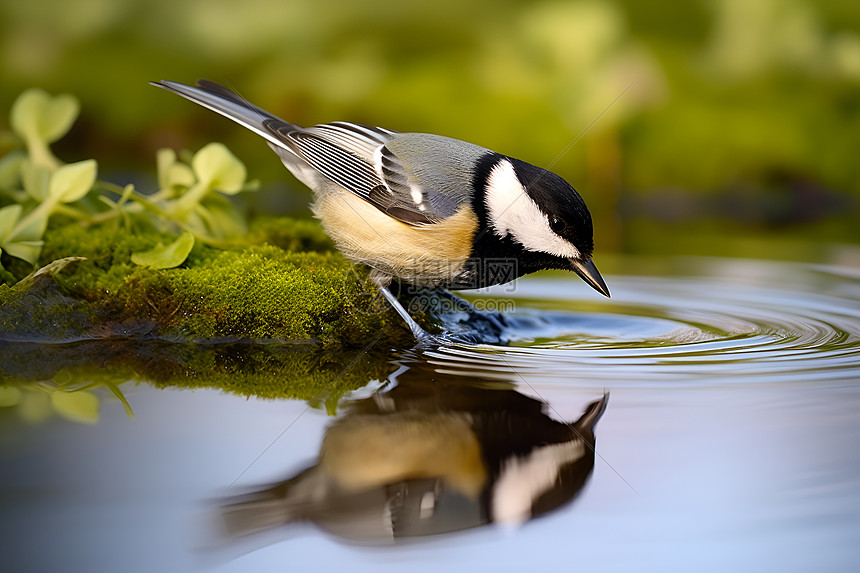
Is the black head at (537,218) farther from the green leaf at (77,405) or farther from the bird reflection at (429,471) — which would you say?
the green leaf at (77,405)

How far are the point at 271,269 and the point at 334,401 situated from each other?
115 centimetres

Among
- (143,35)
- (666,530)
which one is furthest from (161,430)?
(143,35)

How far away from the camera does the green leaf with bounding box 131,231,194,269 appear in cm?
337

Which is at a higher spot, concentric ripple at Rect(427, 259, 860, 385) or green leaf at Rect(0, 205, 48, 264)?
green leaf at Rect(0, 205, 48, 264)

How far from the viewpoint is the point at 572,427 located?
2184 mm

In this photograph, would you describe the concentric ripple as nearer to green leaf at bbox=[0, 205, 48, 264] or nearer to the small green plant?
the small green plant

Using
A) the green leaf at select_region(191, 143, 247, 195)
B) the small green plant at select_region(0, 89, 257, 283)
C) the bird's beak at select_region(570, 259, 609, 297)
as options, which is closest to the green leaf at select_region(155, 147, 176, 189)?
the small green plant at select_region(0, 89, 257, 283)

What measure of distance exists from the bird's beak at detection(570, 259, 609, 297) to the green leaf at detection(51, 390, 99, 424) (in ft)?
6.41

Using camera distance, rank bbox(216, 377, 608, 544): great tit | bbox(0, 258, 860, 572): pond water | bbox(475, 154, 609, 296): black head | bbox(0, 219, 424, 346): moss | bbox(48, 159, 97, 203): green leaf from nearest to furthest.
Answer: bbox(0, 258, 860, 572): pond water, bbox(216, 377, 608, 544): great tit, bbox(0, 219, 424, 346): moss, bbox(475, 154, 609, 296): black head, bbox(48, 159, 97, 203): green leaf

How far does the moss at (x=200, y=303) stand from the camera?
318 cm

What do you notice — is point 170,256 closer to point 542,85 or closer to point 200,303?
point 200,303

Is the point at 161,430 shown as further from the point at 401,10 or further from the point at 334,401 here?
the point at 401,10

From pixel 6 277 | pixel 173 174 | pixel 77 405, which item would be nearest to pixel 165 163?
pixel 173 174

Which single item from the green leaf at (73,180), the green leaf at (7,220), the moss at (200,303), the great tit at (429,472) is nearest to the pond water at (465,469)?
the great tit at (429,472)
